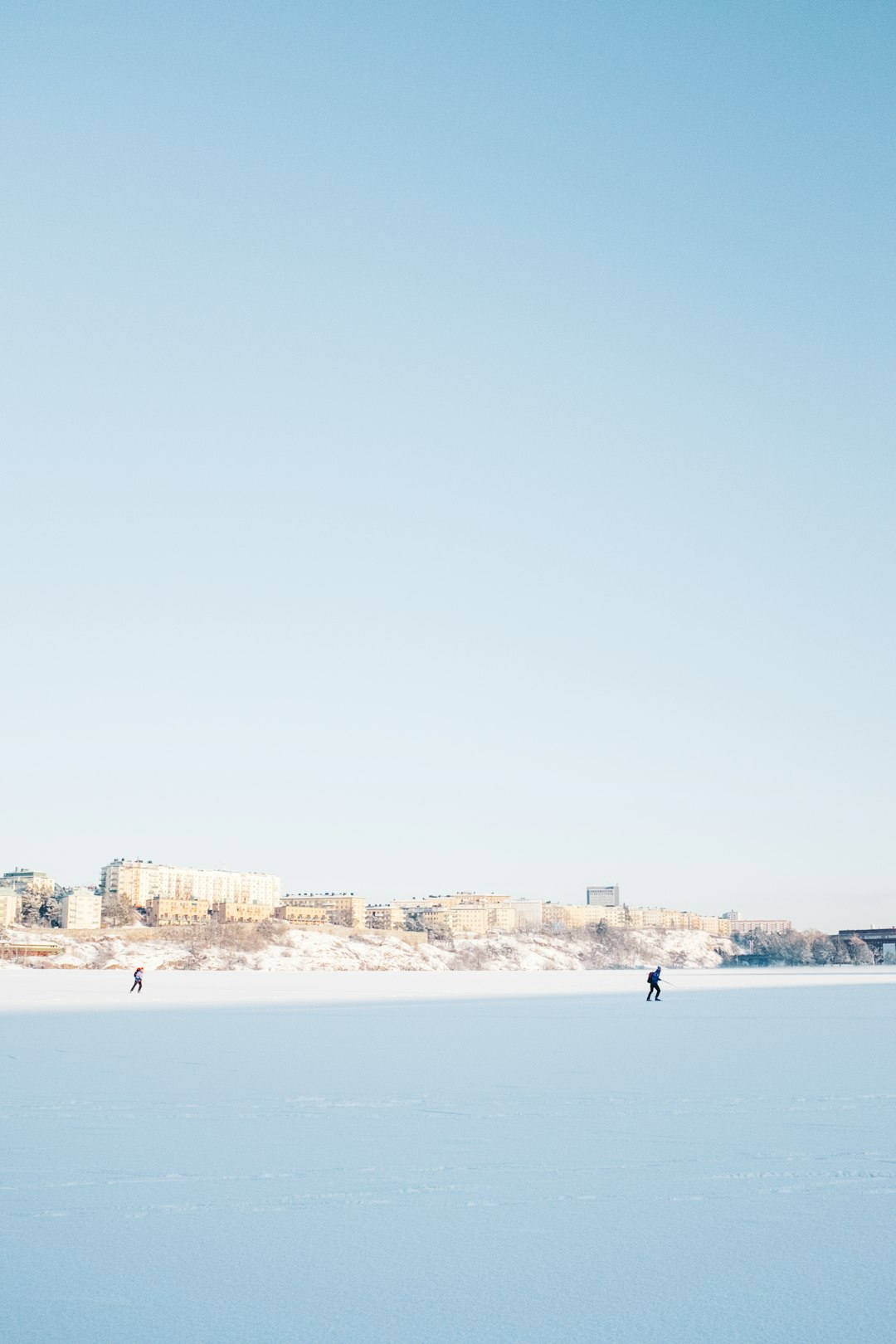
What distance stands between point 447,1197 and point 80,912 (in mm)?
146003

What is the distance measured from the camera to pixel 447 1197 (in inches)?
298

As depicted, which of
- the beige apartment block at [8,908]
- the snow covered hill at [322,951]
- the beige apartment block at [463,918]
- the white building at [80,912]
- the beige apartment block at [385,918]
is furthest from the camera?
the beige apartment block at [463,918]

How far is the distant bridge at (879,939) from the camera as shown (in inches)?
6181

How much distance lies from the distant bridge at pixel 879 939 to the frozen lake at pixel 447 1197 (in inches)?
6091

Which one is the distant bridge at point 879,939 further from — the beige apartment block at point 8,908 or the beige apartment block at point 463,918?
the beige apartment block at point 8,908

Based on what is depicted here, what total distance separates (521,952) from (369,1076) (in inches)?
4600

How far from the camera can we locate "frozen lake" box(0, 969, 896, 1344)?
5.40 m

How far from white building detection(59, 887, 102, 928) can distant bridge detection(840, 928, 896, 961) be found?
341 ft

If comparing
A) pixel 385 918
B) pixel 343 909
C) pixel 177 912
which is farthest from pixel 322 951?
pixel 343 909

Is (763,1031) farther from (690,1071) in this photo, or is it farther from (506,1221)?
(506,1221)

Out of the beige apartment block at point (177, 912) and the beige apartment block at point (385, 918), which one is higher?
the beige apartment block at point (177, 912)

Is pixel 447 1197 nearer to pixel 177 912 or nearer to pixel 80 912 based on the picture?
pixel 80 912

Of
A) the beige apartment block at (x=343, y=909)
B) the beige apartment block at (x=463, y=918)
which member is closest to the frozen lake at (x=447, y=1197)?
the beige apartment block at (x=343, y=909)

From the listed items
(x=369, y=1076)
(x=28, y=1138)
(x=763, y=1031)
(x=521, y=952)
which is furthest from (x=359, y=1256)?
(x=521, y=952)
